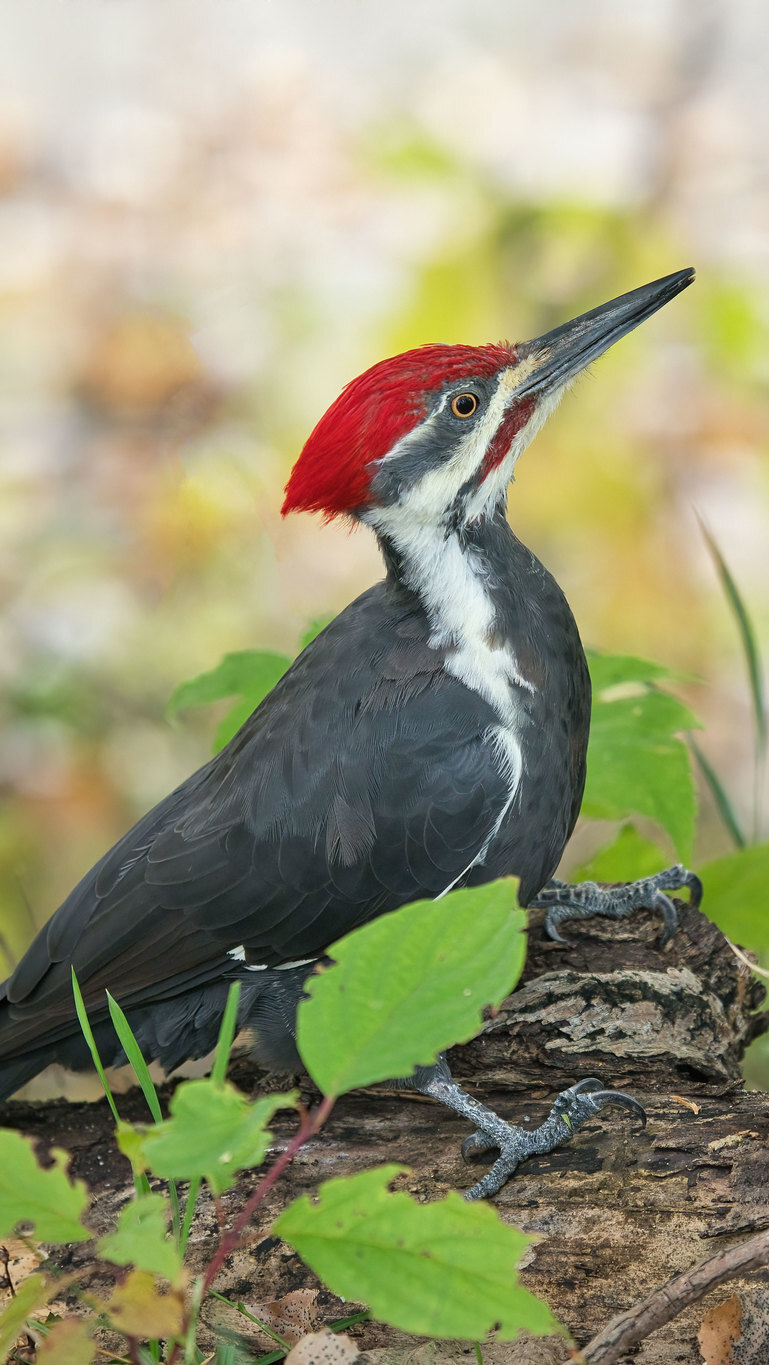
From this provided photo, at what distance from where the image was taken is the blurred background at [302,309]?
4625 mm

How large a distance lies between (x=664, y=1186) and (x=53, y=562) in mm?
3709

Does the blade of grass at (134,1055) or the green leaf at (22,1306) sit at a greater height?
the blade of grass at (134,1055)

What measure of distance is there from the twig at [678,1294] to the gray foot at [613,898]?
1.06 meters

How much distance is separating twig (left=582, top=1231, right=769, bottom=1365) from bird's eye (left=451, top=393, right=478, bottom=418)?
1590mm

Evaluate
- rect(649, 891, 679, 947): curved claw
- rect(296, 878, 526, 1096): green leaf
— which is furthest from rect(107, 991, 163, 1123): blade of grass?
rect(649, 891, 679, 947): curved claw

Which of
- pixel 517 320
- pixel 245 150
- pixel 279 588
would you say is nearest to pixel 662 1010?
pixel 279 588

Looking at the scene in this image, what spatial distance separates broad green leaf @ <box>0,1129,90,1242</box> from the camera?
1.41m

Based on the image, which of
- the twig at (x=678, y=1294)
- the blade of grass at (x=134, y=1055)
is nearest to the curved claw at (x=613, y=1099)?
the twig at (x=678, y=1294)

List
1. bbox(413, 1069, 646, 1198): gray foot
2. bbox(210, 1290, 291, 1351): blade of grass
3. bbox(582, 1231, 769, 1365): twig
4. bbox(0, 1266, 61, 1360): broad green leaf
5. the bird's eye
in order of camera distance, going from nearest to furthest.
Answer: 1. bbox(0, 1266, 61, 1360): broad green leaf
2. bbox(582, 1231, 769, 1365): twig
3. bbox(210, 1290, 291, 1351): blade of grass
4. bbox(413, 1069, 646, 1198): gray foot
5. the bird's eye

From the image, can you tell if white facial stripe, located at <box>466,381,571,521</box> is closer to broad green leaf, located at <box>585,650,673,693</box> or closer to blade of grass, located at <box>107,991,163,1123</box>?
broad green leaf, located at <box>585,650,673,693</box>

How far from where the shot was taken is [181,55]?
6203mm

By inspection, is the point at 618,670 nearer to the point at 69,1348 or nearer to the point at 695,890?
the point at 695,890

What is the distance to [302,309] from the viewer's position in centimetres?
534

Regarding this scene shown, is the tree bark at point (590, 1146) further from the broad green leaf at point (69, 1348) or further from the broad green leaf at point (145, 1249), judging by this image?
the broad green leaf at point (145, 1249)
